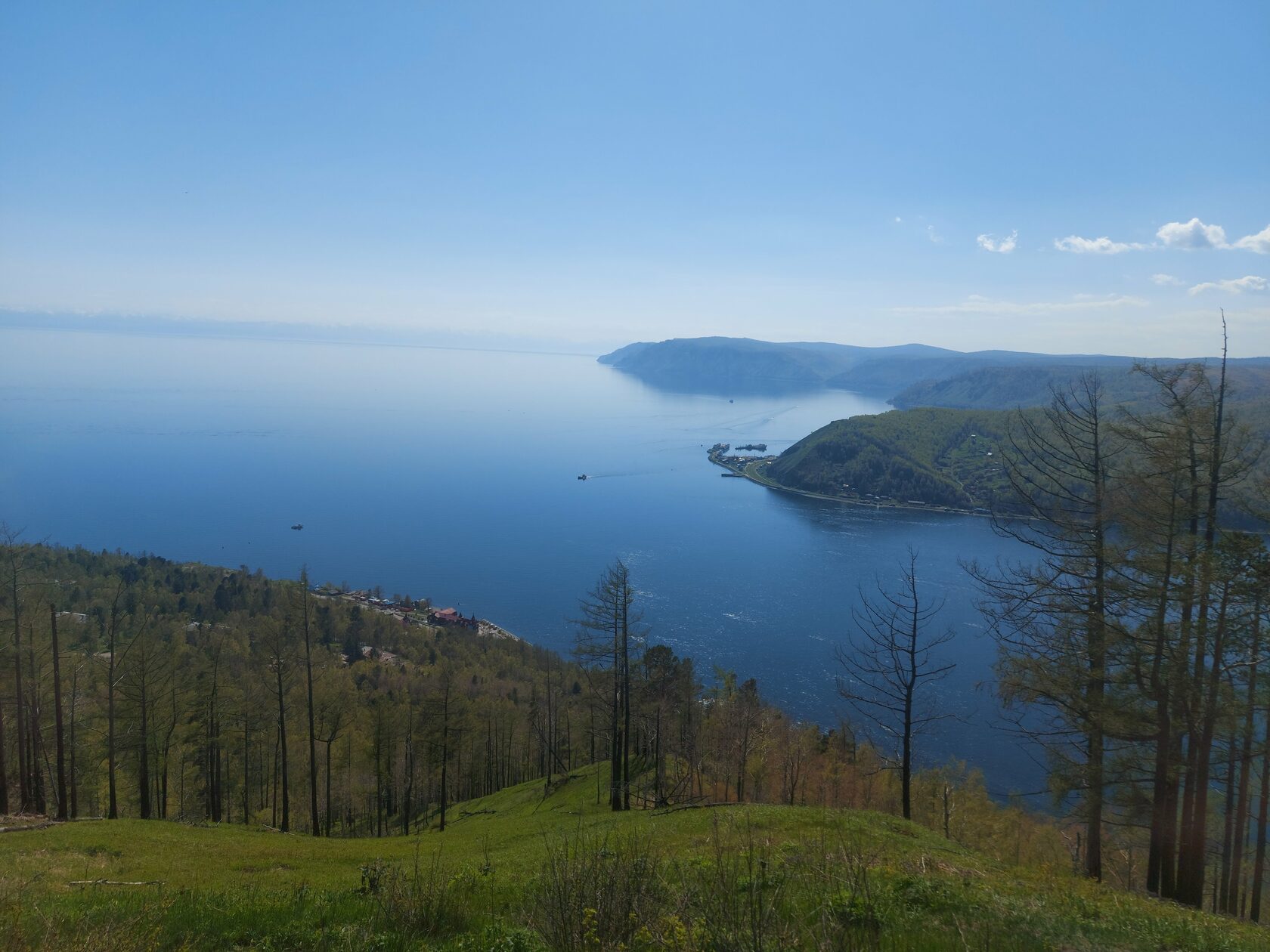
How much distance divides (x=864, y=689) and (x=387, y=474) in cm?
10995

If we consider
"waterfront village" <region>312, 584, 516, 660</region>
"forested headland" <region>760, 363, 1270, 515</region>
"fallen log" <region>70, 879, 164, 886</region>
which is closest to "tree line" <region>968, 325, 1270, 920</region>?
"fallen log" <region>70, 879, 164, 886</region>

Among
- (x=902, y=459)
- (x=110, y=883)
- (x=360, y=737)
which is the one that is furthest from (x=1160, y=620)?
(x=902, y=459)

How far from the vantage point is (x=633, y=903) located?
4.66 m

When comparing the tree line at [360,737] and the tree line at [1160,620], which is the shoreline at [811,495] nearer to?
the tree line at [360,737]

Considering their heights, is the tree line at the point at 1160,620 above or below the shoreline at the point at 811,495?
above

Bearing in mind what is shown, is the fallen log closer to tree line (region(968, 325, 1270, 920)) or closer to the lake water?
tree line (region(968, 325, 1270, 920))

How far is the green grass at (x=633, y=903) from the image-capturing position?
15.0 feet

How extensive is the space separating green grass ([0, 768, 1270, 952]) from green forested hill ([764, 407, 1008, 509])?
118 metres

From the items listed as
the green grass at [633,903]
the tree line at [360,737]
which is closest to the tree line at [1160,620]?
the green grass at [633,903]

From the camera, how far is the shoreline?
374 ft

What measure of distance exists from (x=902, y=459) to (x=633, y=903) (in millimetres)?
140212

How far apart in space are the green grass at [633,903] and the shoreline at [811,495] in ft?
338

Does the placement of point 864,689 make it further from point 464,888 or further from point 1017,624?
point 464,888

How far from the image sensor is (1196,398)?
431 inches
